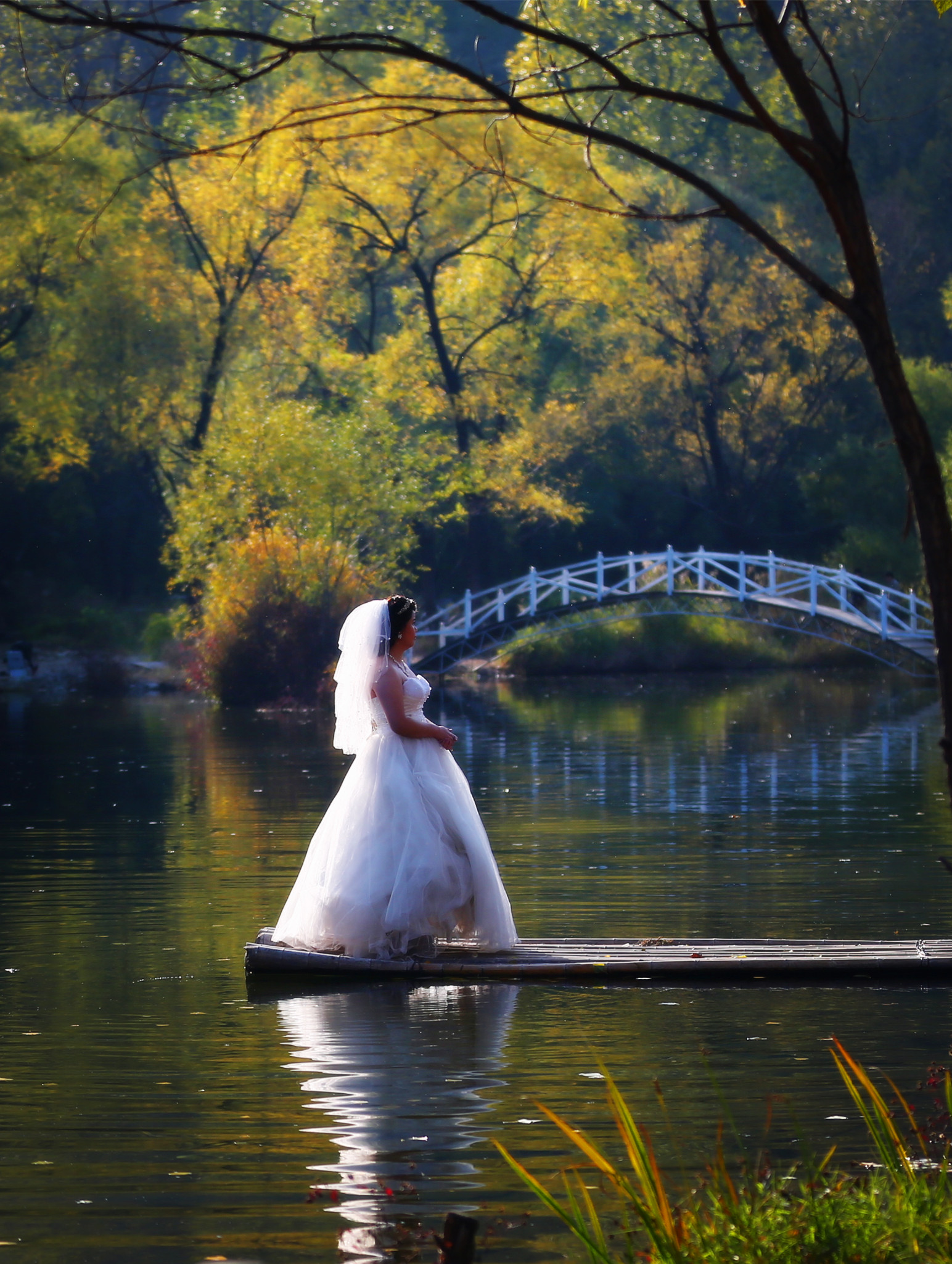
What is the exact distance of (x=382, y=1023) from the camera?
6.57 metres

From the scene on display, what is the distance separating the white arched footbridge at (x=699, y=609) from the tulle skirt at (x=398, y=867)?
2415cm

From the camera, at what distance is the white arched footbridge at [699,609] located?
31500mm

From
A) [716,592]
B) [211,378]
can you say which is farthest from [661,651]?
[211,378]

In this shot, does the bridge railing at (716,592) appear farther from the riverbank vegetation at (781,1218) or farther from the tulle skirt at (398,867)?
the riverbank vegetation at (781,1218)

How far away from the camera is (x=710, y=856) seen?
11.4m

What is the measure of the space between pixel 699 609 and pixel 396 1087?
2870 cm

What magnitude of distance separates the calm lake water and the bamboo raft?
83 millimetres

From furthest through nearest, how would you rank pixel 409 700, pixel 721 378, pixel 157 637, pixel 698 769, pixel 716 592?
pixel 721 378, pixel 157 637, pixel 716 592, pixel 698 769, pixel 409 700

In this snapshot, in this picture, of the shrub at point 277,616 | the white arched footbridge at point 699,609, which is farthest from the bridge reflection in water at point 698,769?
the white arched footbridge at point 699,609

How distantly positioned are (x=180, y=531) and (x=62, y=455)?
6158mm

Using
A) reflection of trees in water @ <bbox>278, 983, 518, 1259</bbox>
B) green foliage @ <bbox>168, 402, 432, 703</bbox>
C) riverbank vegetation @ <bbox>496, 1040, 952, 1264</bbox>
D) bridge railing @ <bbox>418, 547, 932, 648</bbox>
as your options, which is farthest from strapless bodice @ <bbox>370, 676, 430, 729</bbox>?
bridge railing @ <bbox>418, 547, 932, 648</bbox>

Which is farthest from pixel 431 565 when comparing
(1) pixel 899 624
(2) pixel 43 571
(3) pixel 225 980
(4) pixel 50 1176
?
(4) pixel 50 1176

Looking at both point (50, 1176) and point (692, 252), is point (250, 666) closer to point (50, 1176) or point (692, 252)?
point (692, 252)

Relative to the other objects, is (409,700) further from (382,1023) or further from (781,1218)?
(781,1218)
